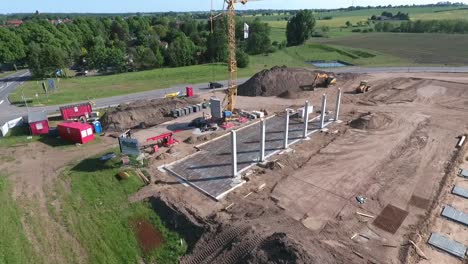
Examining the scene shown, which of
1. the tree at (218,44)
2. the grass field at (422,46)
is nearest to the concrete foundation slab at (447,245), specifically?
the grass field at (422,46)

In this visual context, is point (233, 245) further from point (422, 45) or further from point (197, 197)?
point (422, 45)

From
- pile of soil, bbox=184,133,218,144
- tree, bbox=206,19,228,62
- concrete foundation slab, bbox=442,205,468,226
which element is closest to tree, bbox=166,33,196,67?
tree, bbox=206,19,228,62

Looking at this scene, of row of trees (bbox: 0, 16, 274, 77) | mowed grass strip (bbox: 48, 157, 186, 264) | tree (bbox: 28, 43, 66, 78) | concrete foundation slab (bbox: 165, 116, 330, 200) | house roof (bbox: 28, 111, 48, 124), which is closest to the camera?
mowed grass strip (bbox: 48, 157, 186, 264)

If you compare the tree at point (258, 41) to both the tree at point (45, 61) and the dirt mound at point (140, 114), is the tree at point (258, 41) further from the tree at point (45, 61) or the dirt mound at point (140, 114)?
the dirt mound at point (140, 114)

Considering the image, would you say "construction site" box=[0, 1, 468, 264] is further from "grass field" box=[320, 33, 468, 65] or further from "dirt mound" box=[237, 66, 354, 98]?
"grass field" box=[320, 33, 468, 65]

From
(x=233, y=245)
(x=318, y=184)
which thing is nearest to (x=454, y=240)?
(x=318, y=184)

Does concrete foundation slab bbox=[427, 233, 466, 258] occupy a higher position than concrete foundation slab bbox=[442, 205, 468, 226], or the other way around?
concrete foundation slab bbox=[442, 205, 468, 226]

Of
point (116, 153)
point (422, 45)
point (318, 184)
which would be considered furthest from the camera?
point (422, 45)
